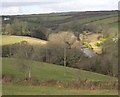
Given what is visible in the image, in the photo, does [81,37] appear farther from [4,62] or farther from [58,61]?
[4,62]

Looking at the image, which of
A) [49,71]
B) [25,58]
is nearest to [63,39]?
[49,71]

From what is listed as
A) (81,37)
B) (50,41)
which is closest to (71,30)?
(81,37)

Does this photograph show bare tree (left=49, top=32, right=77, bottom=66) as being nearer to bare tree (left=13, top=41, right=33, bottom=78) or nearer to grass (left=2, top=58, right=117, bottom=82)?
grass (left=2, top=58, right=117, bottom=82)

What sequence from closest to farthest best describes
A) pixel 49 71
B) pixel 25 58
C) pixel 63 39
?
pixel 25 58 < pixel 49 71 < pixel 63 39

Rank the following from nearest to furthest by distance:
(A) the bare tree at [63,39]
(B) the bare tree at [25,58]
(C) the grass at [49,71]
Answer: (B) the bare tree at [25,58]
(C) the grass at [49,71]
(A) the bare tree at [63,39]

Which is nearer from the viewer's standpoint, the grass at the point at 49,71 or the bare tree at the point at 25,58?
the bare tree at the point at 25,58

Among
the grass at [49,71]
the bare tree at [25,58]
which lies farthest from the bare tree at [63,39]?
the bare tree at [25,58]

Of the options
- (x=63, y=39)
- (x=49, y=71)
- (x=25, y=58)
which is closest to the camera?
(x=25, y=58)

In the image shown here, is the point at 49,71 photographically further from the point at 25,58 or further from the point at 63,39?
the point at 63,39

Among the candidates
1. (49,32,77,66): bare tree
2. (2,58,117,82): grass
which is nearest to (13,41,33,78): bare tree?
(2,58,117,82): grass

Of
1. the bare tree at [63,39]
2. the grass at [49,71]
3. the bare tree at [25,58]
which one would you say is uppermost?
the bare tree at [63,39]

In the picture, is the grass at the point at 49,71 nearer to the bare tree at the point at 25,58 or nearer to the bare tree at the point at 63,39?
the bare tree at the point at 25,58
